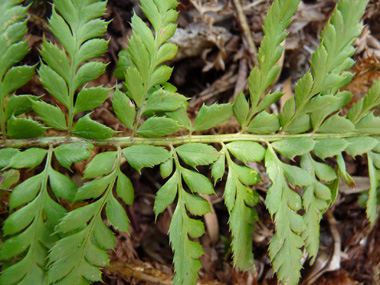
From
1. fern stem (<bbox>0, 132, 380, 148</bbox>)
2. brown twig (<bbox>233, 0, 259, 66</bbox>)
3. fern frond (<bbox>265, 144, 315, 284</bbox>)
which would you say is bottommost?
fern frond (<bbox>265, 144, 315, 284</bbox>)

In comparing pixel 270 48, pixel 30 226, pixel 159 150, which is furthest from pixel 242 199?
pixel 30 226

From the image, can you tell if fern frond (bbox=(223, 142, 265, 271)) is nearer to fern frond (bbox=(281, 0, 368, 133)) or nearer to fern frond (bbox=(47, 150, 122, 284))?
fern frond (bbox=(281, 0, 368, 133))

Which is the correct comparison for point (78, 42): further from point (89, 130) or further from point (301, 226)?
point (301, 226)

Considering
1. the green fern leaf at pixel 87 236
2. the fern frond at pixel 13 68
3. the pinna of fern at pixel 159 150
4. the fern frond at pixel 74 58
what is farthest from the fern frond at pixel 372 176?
the fern frond at pixel 13 68

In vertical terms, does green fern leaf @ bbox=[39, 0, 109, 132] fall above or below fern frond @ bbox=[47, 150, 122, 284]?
above

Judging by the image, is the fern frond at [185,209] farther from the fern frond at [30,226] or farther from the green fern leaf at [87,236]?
the fern frond at [30,226]

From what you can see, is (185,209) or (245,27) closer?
(185,209)

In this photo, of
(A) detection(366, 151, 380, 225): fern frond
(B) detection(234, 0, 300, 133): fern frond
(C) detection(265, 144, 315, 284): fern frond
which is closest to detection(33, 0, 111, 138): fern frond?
(B) detection(234, 0, 300, 133): fern frond

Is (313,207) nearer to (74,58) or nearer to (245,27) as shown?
(245,27)

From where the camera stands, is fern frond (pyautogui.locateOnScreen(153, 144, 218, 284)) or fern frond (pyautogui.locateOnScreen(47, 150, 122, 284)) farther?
fern frond (pyautogui.locateOnScreen(153, 144, 218, 284))
